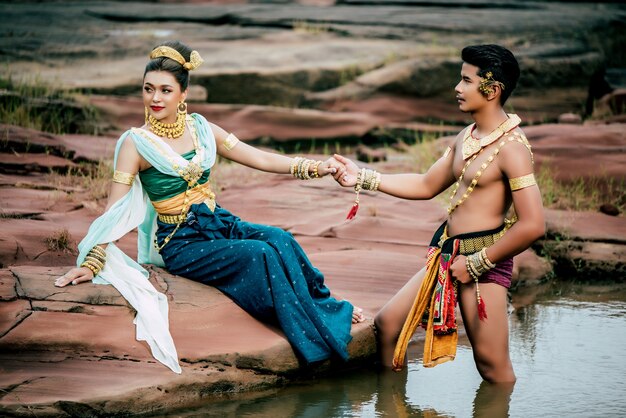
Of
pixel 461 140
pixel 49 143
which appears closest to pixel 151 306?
pixel 461 140

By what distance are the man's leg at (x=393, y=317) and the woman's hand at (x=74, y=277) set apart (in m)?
1.61

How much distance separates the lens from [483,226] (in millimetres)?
4441

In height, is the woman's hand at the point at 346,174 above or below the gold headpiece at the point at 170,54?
below

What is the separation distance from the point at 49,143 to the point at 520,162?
524cm

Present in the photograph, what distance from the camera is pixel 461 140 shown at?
15.1 ft

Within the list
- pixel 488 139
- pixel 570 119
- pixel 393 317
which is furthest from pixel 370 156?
pixel 488 139

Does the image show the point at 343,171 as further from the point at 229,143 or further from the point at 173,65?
the point at 173,65

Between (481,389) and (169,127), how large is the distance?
2.18m

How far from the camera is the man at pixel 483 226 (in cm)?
428

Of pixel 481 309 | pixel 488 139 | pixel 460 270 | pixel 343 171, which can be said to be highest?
pixel 488 139

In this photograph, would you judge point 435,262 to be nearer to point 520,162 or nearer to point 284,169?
point 520,162

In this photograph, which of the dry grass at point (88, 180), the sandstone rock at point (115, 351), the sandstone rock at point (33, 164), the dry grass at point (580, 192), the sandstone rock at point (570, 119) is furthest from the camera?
the sandstone rock at point (570, 119)

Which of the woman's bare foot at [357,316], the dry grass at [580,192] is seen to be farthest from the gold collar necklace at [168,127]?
the dry grass at [580,192]

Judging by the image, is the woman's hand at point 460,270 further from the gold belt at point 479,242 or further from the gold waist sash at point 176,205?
the gold waist sash at point 176,205
